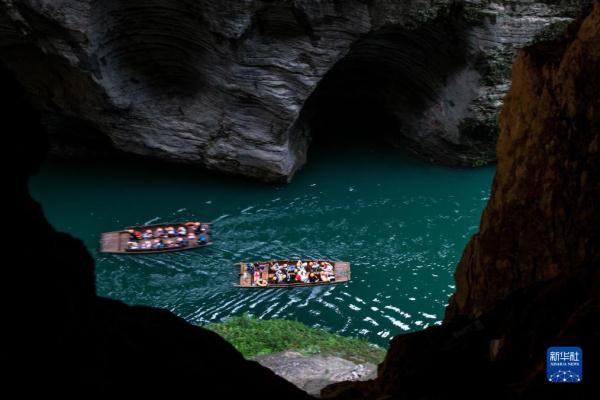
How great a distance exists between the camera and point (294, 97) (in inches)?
872

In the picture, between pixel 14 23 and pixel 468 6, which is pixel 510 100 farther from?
pixel 14 23

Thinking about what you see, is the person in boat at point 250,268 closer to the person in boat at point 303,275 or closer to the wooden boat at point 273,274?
the wooden boat at point 273,274

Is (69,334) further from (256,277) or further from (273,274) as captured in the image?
(273,274)

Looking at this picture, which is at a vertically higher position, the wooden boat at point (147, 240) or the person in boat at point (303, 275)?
the wooden boat at point (147, 240)

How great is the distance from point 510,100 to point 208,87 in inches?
604

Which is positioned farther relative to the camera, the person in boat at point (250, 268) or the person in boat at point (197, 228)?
the person in boat at point (197, 228)

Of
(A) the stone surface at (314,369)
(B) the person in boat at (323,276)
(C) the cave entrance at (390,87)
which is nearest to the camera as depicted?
(A) the stone surface at (314,369)

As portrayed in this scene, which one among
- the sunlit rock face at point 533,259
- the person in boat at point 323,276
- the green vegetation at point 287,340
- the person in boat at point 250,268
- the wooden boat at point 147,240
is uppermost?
A: the sunlit rock face at point 533,259

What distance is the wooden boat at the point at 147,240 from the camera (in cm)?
2119

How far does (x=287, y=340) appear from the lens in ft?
55.8

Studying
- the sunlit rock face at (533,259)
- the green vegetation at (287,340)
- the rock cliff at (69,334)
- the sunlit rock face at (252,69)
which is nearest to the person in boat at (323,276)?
the green vegetation at (287,340)

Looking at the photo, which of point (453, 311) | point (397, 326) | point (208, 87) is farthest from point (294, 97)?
point (453, 311)

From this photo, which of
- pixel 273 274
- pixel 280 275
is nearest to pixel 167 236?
pixel 273 274

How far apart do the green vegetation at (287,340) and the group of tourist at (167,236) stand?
15.4 feet
